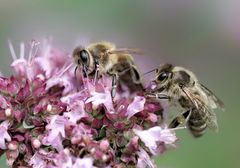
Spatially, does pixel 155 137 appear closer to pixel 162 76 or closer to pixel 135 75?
pixel 162 76

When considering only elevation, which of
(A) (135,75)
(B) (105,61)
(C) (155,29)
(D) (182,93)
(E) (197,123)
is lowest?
(C) (155,29)

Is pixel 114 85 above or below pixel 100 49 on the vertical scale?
below

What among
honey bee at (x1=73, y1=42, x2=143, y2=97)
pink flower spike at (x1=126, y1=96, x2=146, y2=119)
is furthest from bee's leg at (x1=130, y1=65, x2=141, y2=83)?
pink flower spike at (x1=126, y1=96, x2=146, y2=119)

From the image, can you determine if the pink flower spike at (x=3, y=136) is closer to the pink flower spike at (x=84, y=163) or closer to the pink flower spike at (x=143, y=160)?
the pink flower spike at (x=84, y=163)

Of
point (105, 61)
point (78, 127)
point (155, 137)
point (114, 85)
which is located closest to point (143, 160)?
point (155, 137)

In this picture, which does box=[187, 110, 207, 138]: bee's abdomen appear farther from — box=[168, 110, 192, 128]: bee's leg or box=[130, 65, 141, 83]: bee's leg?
box=[130, 65, 141, 83]: bee's leg

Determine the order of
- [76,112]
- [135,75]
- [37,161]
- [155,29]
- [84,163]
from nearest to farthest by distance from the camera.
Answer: [84,163] < [37,161] < [76,112] < [135,75] < [155,29]
